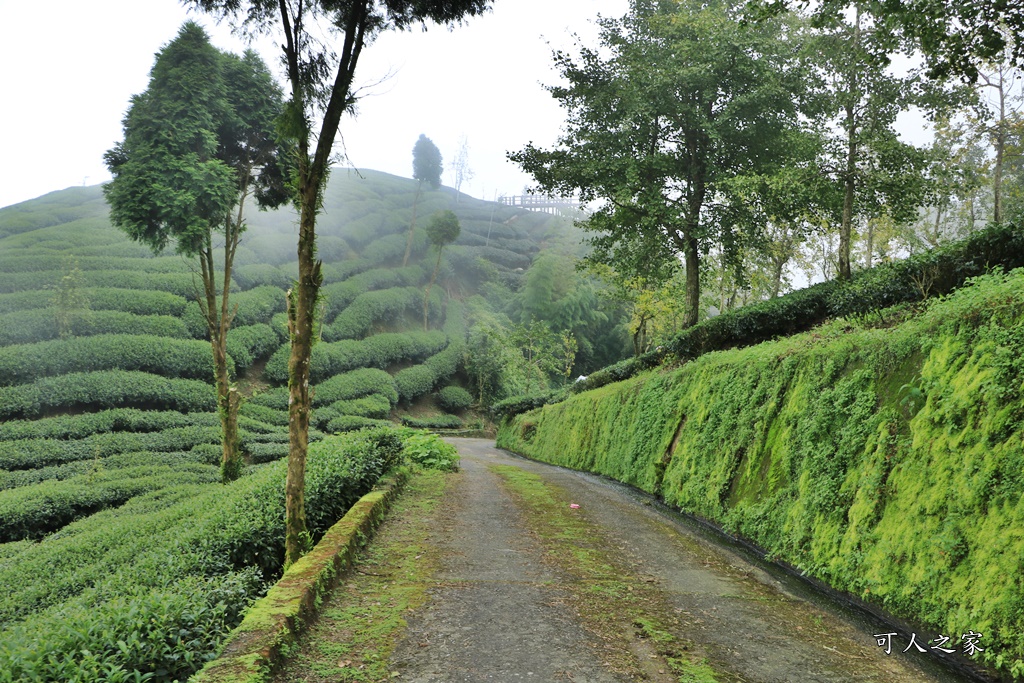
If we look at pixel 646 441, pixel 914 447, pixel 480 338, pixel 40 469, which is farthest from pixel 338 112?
pixel 480 338

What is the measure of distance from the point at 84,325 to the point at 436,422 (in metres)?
21.1

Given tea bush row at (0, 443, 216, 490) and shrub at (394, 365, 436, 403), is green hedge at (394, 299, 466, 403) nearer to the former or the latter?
shrub at (394, 365, 436, 403)

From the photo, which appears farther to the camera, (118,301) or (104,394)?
(118,301)

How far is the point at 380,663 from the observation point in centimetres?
349

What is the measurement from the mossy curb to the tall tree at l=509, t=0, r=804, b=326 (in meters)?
13.3

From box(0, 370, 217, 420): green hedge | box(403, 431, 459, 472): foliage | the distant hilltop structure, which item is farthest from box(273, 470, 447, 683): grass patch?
the distant hilltop structure

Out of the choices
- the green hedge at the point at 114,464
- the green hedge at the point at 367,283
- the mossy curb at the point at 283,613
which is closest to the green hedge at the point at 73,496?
the green hedge at the point at 114,464

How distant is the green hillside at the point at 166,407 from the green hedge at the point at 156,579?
2cm

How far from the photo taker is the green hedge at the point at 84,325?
2697cm

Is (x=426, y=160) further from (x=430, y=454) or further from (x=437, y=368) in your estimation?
(x=430, y=454)

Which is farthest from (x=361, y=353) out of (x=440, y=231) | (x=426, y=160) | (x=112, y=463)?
(x=426, y=160)

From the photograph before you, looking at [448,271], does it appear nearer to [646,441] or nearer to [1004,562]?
[646,441]

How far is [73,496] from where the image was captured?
15492mm

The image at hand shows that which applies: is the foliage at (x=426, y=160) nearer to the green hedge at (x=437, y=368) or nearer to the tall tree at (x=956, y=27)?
A: the green hedge at (x=437, y=368)
